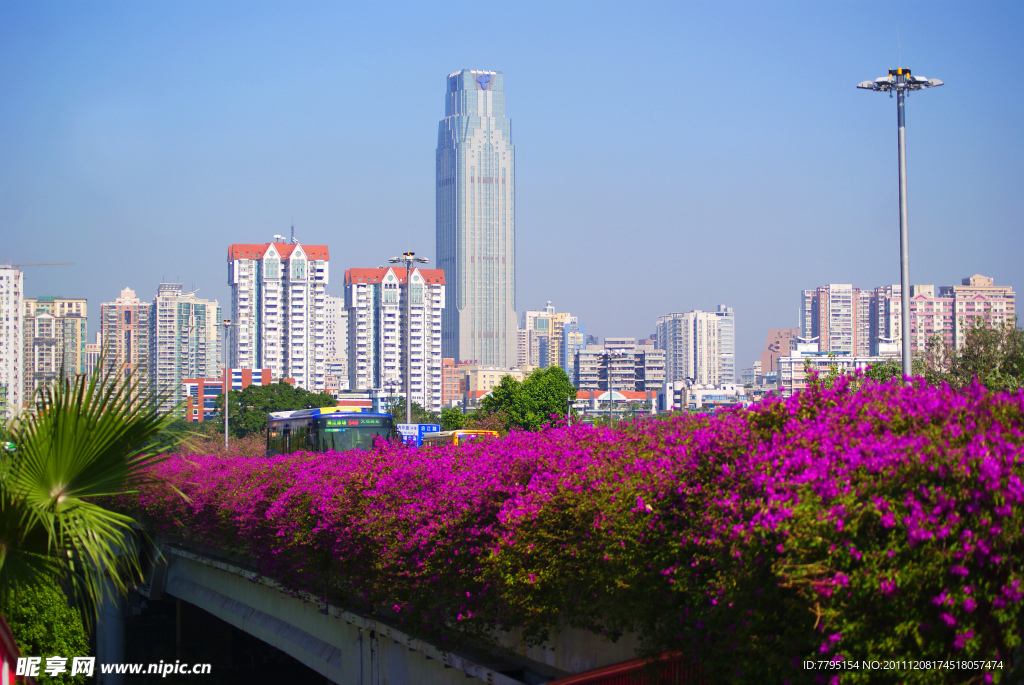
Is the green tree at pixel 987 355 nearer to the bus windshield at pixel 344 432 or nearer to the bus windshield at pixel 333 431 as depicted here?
the bus windshield at pixel 333 431

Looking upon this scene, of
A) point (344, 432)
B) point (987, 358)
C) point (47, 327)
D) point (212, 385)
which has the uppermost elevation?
point (47, 327)

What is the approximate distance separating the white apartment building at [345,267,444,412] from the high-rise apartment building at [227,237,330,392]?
8.49 m

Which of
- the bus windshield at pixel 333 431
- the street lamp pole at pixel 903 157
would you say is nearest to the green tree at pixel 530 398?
the bus windshield at pixel 333 431

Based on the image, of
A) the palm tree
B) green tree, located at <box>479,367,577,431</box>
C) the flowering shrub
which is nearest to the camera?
the flowering shrub

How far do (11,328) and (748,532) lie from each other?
122654 millimetres

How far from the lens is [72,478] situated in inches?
228

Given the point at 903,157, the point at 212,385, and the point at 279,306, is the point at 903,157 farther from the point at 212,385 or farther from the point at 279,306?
the point at 279,306

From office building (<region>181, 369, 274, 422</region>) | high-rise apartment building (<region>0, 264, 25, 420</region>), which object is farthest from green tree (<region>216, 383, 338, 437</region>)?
office building (<region>181, 369, 274, 422</region>)

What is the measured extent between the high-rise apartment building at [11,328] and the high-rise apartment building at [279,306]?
5639 centimetres

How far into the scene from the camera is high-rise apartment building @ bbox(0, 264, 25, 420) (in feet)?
344

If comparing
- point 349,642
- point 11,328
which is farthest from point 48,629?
point 11,328

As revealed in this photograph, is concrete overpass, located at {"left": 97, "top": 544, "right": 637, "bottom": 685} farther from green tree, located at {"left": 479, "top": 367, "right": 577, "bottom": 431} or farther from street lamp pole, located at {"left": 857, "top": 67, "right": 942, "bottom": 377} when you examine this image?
green tree, located at {"left": 479, "top": 367, "right": 577, "bottom": 431}

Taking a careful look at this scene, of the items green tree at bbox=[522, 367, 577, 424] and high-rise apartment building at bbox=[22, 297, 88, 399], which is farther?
high-rise apartment building at bbox=[22, 297, 88, 399]

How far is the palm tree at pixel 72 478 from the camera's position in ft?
18.4
